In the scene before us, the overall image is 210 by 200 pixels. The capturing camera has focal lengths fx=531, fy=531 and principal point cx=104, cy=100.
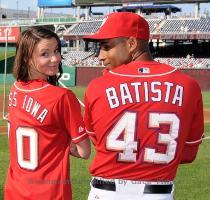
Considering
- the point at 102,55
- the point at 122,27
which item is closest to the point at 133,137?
the point at 102,55

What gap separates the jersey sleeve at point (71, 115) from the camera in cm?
286

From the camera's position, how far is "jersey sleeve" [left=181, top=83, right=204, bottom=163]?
273 centimetres

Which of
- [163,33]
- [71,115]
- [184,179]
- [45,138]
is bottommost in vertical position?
[163,33]

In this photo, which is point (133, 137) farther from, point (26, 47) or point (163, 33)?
point (163, 33)

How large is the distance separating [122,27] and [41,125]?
0.71m

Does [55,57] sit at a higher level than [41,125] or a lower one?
Answer: higher

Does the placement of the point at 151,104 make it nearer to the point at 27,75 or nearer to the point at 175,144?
the point at 175,144

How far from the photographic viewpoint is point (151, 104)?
2.55 metres

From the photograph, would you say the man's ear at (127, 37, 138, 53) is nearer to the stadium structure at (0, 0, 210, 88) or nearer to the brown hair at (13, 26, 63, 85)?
the brown hair at (13, 26, 63, 85)

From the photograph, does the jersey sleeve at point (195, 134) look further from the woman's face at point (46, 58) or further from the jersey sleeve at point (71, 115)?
the woman's face at point (46, 58)

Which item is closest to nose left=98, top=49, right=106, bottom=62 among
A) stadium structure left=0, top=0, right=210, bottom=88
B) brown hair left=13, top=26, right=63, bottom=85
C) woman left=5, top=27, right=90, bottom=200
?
woman left=5, top=27, right=90, bottom=200

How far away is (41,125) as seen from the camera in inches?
114

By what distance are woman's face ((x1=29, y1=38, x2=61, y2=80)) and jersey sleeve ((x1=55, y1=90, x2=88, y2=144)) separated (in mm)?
214

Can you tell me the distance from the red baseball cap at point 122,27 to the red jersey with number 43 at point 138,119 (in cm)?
15
